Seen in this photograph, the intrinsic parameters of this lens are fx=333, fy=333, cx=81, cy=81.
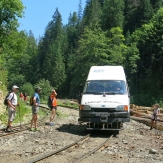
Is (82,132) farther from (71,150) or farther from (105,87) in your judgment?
(71,150)

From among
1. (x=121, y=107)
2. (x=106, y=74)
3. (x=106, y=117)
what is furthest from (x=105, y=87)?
Answer: (x=106, y=117)

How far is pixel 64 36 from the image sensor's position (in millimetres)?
124438

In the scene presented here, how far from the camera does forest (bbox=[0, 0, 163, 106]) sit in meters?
33.0

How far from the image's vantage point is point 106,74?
15.7m

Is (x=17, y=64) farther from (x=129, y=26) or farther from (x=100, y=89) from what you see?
(x=100, y=89)

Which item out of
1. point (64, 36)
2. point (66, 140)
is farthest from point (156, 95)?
point (64, 36)

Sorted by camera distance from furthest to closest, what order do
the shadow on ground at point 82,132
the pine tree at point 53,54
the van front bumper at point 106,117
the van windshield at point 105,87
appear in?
the pine tree at point 53,54
the van windshield at point 105,87
the shadow on ground at point 82,132
the van front bumper at point 106,117

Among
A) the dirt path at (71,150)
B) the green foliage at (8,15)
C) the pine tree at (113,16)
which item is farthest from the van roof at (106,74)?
the pine tree at (113,16)

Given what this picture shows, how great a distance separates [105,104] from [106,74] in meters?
2.55

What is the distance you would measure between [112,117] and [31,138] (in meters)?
3.38

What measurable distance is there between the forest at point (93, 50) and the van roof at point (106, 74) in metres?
1.28

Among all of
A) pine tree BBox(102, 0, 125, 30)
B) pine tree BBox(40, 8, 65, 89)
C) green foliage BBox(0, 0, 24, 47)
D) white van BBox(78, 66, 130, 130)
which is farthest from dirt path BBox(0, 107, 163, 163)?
pine tree BBox(40, 8, 65, 89)

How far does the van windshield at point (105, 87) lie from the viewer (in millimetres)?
14641

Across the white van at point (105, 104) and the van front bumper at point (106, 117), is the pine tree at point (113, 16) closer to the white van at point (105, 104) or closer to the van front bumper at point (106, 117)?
the white van at point (105, 104)
